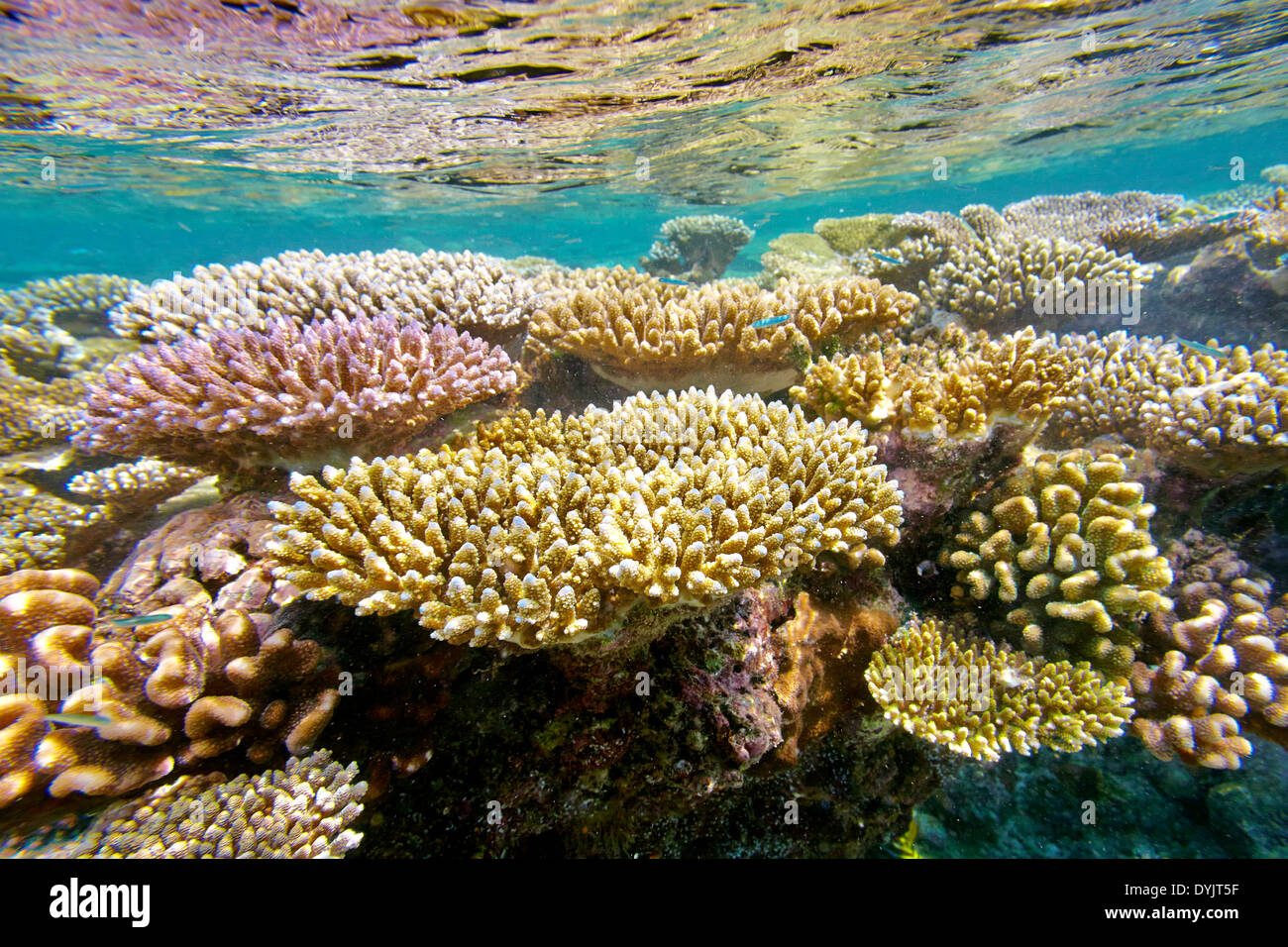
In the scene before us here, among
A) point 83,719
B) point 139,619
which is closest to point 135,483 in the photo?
point 139,619

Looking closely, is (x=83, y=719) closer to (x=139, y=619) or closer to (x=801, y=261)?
(x=139, y=619)

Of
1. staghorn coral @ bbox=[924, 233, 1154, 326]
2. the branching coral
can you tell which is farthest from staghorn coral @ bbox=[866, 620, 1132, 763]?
staghorn coral @ bbox=[924, 233, 1154, 326]

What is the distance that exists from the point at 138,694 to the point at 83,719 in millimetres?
328

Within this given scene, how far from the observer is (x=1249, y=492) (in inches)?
154

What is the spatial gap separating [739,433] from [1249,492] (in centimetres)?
428

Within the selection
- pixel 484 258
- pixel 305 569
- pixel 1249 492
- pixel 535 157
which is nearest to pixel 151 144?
pixel 535 157

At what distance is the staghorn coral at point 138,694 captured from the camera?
2.08 m

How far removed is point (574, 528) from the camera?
2629mm

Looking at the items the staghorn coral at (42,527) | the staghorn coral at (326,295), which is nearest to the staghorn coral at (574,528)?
the staghorn coral at (326,295)

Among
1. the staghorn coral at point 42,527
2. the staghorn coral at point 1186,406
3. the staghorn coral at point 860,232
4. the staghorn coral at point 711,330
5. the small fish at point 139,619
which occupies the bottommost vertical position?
the small fish at point 139,619

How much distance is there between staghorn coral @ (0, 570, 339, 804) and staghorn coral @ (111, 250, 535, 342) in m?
2.84

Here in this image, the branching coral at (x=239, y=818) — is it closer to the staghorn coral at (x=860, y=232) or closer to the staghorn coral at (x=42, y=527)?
the staghorn coral at (x=42, y=527)

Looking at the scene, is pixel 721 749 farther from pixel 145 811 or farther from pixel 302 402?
pixel 302 402

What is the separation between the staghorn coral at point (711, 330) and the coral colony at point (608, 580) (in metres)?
0.04
